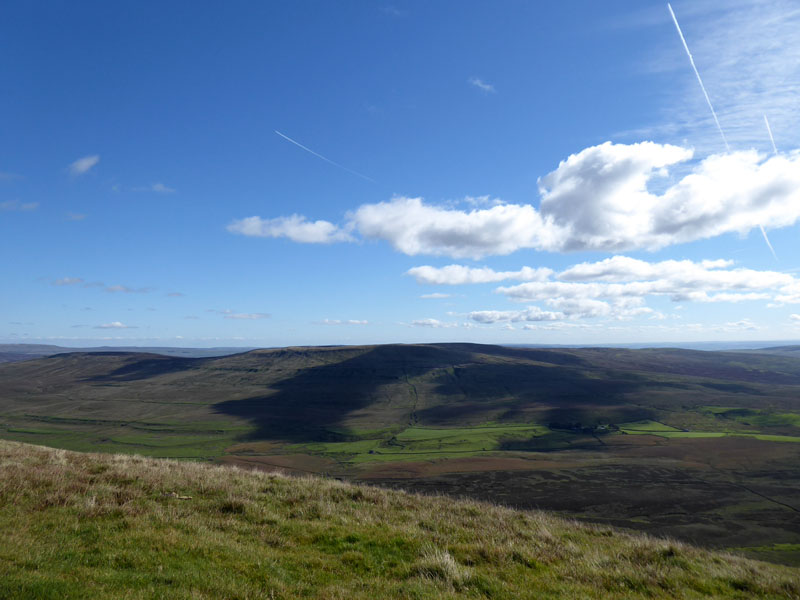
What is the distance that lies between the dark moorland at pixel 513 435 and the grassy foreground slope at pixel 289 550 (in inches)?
1421

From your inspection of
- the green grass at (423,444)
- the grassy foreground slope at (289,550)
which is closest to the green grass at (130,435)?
the green grass at (423,444)

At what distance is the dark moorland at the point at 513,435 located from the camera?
55.8 metres

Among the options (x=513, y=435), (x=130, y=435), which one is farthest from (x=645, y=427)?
(x=130, y=435)

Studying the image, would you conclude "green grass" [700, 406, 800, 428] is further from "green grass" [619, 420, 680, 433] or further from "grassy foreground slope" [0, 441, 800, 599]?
"grassy foreground slope" [0, 441, 800, 599]

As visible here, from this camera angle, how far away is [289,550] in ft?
35.5

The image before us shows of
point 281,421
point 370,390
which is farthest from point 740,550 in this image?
point 370,390

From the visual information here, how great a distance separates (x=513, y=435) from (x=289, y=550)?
109 metres

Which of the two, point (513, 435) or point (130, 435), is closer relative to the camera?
point (513, 435)

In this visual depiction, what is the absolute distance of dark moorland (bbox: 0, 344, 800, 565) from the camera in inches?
2196

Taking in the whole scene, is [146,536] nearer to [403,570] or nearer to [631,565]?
[403,570]

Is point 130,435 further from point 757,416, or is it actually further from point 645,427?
point 757,416

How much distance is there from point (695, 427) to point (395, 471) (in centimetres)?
8931

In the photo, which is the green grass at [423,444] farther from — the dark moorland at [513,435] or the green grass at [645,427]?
the green grass at [645,427]

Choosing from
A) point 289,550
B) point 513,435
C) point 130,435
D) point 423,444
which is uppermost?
point 289,550
